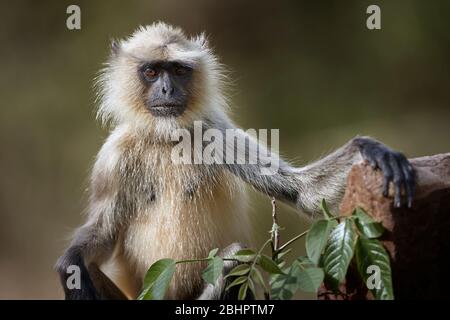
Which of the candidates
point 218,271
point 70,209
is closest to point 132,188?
point 218,271

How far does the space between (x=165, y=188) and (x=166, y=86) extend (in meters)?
0.68

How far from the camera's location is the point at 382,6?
1056cm

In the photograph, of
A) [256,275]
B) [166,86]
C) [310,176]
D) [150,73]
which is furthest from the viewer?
[150,73]

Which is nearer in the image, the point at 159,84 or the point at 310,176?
the point at 310,176

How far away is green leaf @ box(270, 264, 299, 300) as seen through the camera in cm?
375

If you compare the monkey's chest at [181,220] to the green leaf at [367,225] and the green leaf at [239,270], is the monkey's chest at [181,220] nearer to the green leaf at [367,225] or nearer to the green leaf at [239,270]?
the green leaf at [239,270]

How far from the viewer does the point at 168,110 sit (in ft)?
16.9

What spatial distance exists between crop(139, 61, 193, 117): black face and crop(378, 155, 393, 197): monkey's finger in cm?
165

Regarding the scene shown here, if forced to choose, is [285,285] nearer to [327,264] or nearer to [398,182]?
[327,264]

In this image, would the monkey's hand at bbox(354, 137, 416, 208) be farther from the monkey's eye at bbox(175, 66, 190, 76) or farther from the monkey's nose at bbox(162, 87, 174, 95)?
the monkey's eye at bbox(175, 66, 190, 76)

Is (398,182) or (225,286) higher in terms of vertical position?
(398,182)

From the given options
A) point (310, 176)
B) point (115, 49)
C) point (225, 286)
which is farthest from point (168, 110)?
point (225, 286)

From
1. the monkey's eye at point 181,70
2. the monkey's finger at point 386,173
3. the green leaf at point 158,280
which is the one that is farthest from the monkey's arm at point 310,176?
the green leaf at point 158,280

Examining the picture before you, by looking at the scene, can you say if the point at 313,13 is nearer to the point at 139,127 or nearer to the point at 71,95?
the point at 71,95
